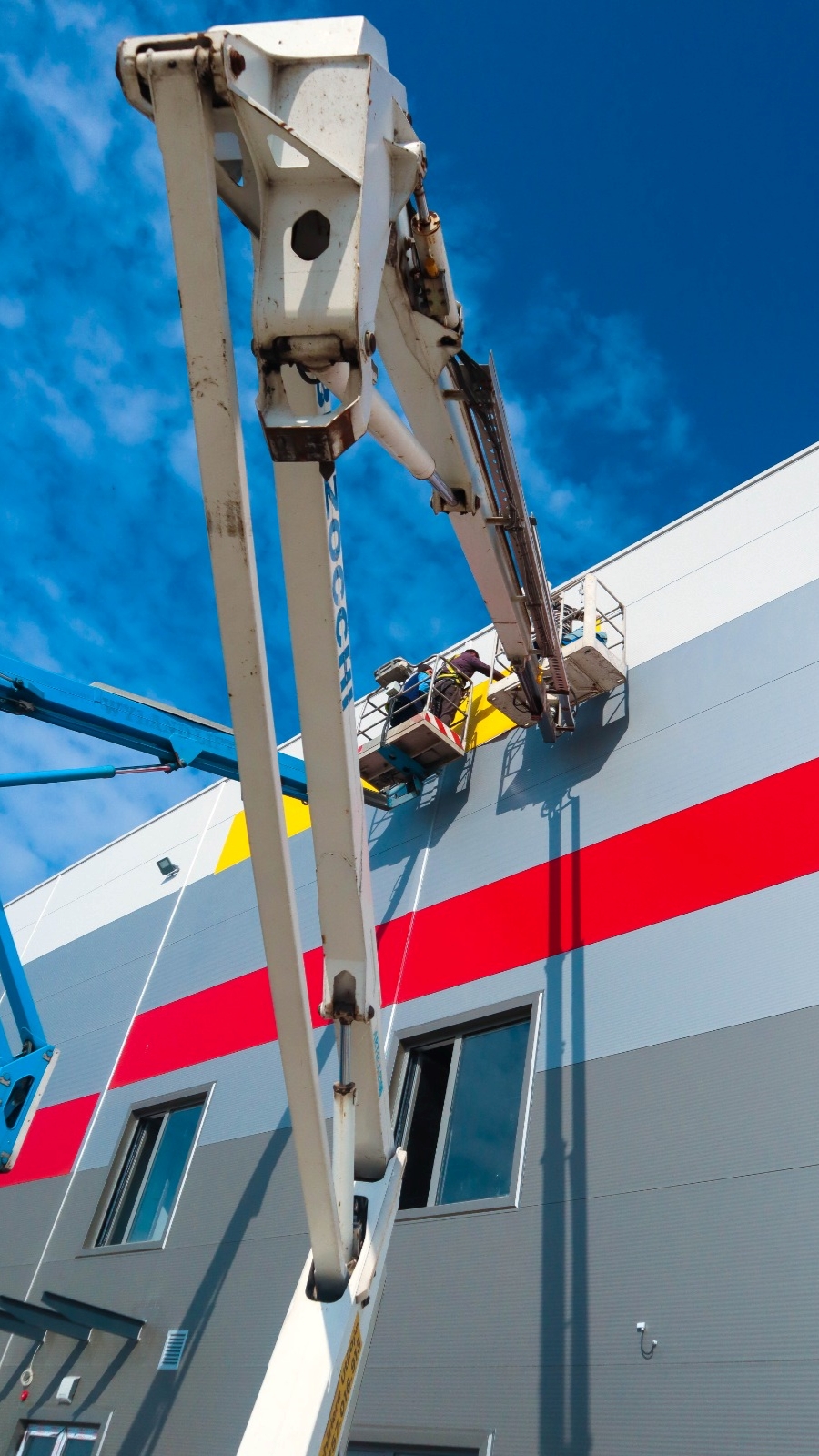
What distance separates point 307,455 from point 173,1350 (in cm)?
934

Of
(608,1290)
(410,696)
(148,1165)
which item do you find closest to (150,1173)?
(148,1165)

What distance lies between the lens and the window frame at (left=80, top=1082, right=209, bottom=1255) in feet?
37.0

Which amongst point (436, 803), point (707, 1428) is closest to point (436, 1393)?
point (707, 1428)

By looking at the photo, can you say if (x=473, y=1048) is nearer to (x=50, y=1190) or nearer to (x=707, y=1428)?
(x=707, y=1428)

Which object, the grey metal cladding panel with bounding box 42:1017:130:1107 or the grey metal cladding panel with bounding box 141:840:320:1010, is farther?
the grey metal cladding panel with bounding box 42:1017:130:1107

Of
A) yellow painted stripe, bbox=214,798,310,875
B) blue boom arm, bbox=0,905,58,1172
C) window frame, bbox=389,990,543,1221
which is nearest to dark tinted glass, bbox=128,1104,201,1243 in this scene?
blue boom arm, bbox=0,905,58,1172

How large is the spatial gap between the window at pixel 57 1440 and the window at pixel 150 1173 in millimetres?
1762

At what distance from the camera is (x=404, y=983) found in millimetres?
10586

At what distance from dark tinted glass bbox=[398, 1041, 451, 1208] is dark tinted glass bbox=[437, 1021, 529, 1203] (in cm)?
14

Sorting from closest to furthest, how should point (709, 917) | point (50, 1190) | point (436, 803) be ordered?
point (709, 917) → point (436, 803) → point (50, 1190)

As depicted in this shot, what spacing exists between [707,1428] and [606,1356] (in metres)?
0.81

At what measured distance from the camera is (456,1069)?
31.3 ft

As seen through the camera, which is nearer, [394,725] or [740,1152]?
[740,1152]

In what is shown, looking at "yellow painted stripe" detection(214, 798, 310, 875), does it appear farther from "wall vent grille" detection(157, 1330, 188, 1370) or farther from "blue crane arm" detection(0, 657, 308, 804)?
"wall vent grille" detection(157, 1330, 188, 1370)
